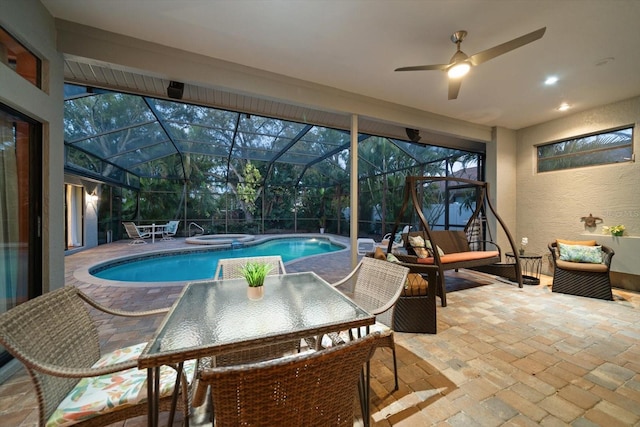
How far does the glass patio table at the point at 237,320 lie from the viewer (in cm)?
111

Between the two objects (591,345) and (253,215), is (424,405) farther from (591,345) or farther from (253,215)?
(253,215)

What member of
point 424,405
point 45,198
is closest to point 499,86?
point 424,405

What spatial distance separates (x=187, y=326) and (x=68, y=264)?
6761mm

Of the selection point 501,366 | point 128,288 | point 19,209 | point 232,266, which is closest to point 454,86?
point 501,366

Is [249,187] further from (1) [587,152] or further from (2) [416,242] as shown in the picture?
(1) [587,152]

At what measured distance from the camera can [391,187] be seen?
371 inches

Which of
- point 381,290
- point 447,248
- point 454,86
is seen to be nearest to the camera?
point 381,290

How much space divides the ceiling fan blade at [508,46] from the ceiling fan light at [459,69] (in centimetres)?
7

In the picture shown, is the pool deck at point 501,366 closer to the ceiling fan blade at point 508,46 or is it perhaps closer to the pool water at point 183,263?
the pool water at point 183,263

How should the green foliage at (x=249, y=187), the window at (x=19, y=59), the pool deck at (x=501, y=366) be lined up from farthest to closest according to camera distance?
1. the green foliage at (x=249, y=187)
2. the window at (x=19, y=59)
3. the pool deck at (x=501, y=366)

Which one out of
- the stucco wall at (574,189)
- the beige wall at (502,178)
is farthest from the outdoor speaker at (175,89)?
the stucco wall at (574,189)

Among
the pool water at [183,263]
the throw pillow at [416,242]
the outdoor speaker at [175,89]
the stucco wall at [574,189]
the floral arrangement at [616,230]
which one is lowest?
the pool water at [183,263]

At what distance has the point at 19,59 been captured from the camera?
2154 millimetres

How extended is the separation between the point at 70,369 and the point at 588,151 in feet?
24.4
